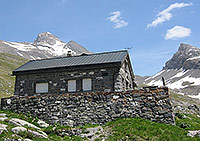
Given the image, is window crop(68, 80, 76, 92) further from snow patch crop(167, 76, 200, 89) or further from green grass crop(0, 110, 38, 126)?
snow patch crop(167, 76, 200, 89)

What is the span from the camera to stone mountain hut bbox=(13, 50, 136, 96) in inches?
731

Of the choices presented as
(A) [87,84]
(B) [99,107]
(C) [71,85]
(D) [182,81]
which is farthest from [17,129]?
(D) [182,81]

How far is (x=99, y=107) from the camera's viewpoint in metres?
14.5

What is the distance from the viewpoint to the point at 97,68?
19078 mm

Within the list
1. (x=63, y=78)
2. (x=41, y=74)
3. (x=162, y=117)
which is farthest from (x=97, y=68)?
(x=162, y=117)

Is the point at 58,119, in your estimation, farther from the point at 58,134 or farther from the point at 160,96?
the point at 160,96

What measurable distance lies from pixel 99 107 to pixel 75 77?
19.5 ft

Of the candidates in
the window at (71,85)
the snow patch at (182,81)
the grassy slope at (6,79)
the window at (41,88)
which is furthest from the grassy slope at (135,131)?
the snow patch at (182,81)

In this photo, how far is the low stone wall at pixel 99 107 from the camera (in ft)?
44.9

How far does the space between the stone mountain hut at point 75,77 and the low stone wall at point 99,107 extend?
3.77m

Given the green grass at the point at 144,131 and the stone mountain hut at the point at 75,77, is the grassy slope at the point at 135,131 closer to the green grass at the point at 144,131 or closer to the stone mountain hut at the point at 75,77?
the green grass at the point at 144,131

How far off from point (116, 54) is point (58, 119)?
10121mm

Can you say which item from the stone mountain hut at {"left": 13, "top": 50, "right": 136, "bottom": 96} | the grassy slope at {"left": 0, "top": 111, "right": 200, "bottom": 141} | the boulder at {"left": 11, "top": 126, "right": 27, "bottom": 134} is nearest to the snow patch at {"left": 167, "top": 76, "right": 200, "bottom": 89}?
the stone mountain hut at {"left": 13, "top": 50, "right": 136, "bottom": 96}

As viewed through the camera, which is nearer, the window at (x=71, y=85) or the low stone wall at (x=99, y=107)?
the low stone wall at (x=99, y=107)
